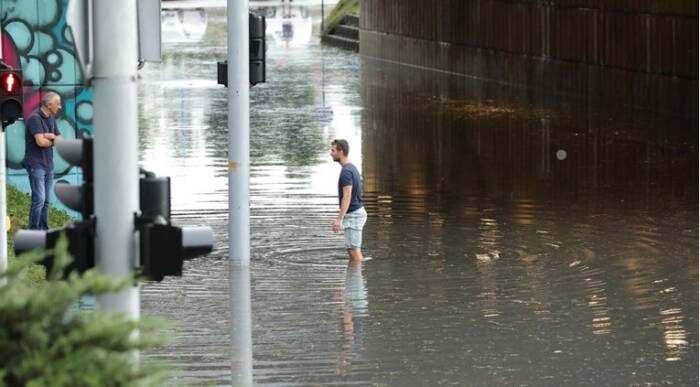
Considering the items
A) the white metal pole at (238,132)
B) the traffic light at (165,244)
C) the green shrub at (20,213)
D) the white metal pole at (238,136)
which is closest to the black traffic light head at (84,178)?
the traffic light at (165,244)

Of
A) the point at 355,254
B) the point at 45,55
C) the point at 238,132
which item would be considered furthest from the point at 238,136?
A: the point at 45,55

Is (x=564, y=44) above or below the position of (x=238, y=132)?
above

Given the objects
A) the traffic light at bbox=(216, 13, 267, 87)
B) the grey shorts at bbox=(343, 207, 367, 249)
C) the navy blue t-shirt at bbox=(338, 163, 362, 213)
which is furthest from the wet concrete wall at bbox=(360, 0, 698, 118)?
the traffic light at bbox=(216, 13, 267, 87)

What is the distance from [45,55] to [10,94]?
6467mm

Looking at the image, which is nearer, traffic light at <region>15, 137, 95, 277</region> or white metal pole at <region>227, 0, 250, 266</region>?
traffic light at <region>15, 137, 95, 277</region>

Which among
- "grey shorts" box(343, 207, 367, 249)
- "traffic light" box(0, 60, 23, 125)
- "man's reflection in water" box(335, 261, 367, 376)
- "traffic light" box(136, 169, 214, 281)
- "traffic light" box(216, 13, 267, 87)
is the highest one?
"traffic light" box(216, 13, 267, 87)

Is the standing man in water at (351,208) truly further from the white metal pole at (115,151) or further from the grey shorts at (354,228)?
the white metal pole at (115,151)

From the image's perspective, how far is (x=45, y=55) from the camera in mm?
19297

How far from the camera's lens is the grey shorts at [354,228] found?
52.5 feet

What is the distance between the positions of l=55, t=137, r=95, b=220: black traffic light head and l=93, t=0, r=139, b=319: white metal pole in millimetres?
85

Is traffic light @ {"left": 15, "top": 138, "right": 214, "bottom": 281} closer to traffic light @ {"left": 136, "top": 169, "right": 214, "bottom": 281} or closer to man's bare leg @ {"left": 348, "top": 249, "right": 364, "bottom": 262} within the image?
traffic light @ {"left": 136, "top": 169, "right": 214, "bottom": 281}

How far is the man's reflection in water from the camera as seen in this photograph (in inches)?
464

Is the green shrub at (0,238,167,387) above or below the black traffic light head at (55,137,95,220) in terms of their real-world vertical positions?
below

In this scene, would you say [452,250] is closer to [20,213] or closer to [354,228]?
[354,228]
